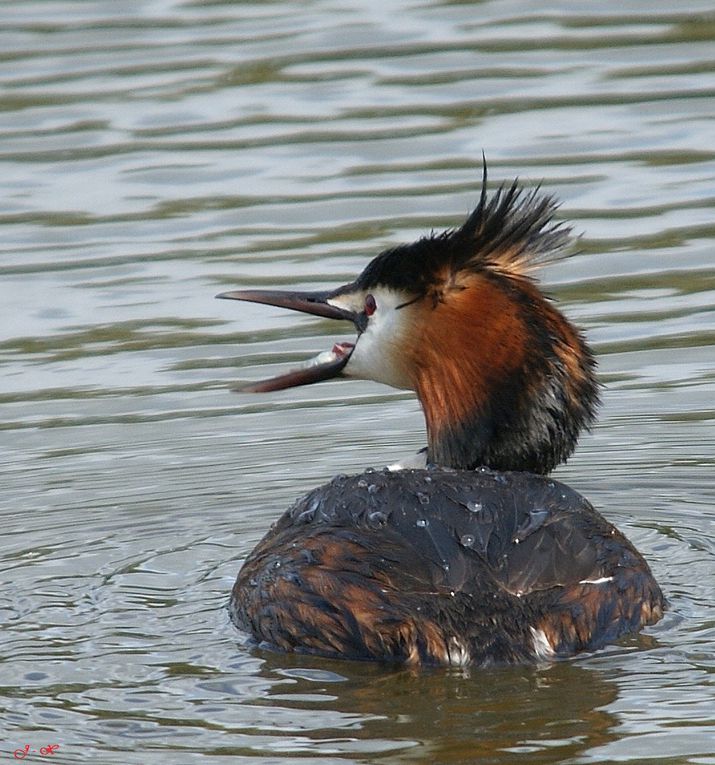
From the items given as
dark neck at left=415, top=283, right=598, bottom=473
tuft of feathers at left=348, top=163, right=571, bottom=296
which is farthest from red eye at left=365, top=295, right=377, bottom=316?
dark neck at left=415, top=283, right=598, bottom=473

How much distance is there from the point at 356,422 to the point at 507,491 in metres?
2.64

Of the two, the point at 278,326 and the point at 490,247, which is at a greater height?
the point at 490,247

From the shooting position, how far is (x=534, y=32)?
1455 centimetres

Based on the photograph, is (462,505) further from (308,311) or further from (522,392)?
(308,311)

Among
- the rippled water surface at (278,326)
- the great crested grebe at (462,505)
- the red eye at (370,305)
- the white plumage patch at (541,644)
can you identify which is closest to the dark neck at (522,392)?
the great crested grebe at (462,505)

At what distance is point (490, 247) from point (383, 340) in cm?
54

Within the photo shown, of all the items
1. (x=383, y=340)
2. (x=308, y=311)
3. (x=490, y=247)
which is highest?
(x=490, y=247)

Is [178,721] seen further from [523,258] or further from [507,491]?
[523,258]

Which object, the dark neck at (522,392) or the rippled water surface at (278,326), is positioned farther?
the dark neck at (522,392)

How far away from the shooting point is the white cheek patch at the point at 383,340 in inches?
284

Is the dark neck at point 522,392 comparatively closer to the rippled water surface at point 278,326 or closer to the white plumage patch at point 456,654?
the rippled water surface at point 278,326

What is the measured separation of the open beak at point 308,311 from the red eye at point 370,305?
11cm

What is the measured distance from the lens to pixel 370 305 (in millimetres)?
7316

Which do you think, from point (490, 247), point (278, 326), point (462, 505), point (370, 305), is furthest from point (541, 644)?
point (278, 326)
